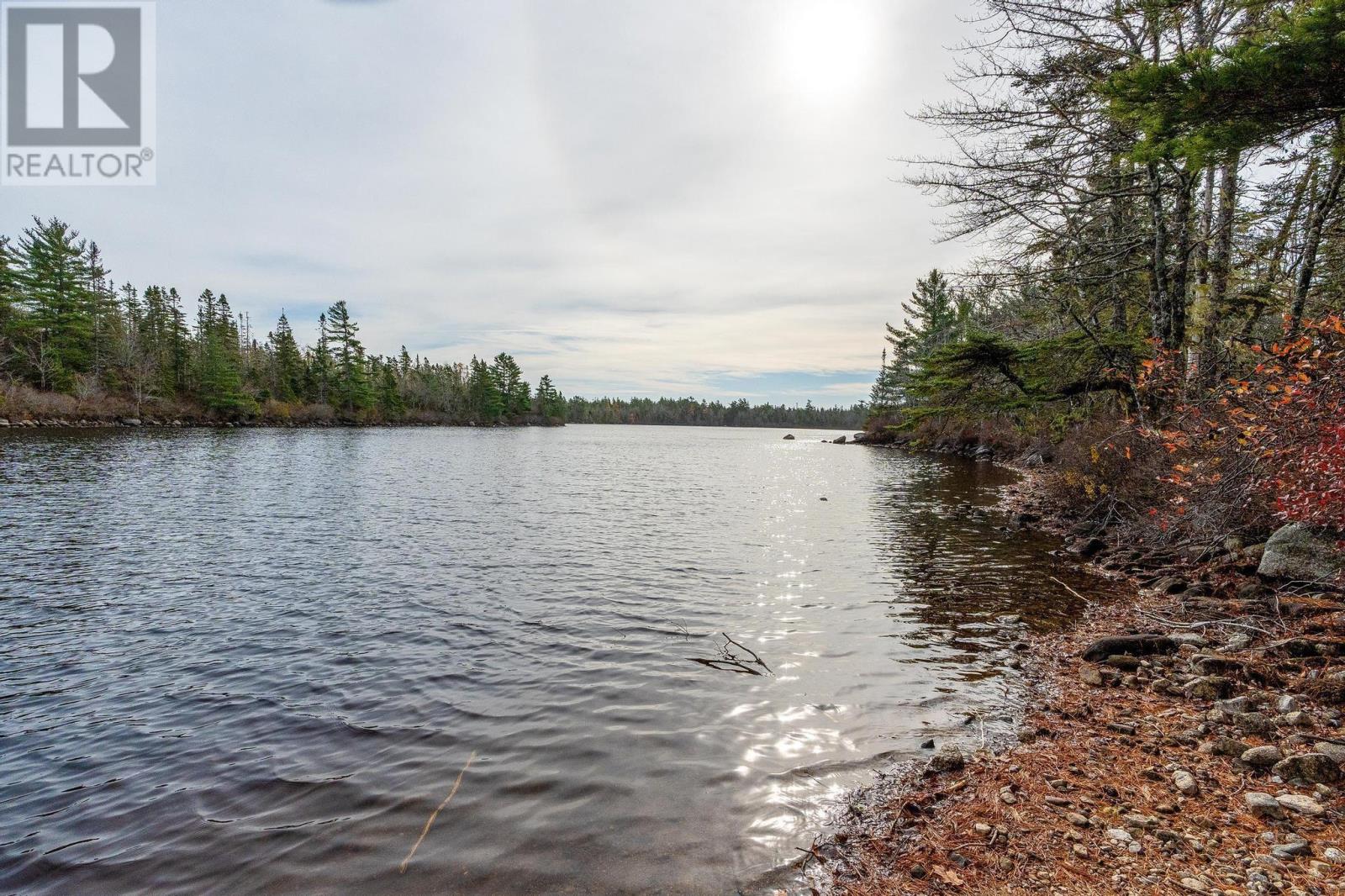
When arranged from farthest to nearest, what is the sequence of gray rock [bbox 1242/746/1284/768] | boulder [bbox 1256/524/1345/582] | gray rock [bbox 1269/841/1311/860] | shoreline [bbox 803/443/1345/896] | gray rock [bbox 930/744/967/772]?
boulder [bbox 1256/524/1345/582]
gray rock [bbox 930/744/967/772]
gray rock [bbox 1242/746/1284/768]
shoreline [bbox 803/443/1345/896]
gray rock [bbox 1269/841/1311/860]

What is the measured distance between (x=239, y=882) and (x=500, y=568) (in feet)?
30.0

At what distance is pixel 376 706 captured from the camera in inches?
265

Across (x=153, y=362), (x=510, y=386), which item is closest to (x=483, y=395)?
(x=510, y=386)

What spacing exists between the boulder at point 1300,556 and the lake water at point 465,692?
2621mm

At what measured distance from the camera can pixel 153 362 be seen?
70000 millimetres

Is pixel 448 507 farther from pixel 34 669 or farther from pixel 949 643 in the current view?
pixel 949 643

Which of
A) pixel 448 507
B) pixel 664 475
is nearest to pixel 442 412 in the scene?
pixel 664 475

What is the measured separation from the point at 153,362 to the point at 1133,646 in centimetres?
9574

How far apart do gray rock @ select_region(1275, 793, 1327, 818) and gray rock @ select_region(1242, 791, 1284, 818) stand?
0.04 metres

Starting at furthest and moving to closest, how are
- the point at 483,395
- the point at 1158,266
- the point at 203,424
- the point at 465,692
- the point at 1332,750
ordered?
the point at 483,395 < the point at 203,424 < the point at 1158,266 < the point at 465,692 < the point at 1332,750

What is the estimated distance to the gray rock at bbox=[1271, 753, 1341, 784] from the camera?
3871 mm

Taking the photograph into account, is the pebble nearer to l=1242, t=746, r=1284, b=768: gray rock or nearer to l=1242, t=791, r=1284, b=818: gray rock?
l=1242, t=791, r=1284, b=818: gray rock

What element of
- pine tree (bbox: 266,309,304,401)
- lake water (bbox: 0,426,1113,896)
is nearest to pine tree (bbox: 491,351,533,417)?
pine tree (bbox: 266,309,304,401)

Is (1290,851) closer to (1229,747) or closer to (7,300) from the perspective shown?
(1229,747)
